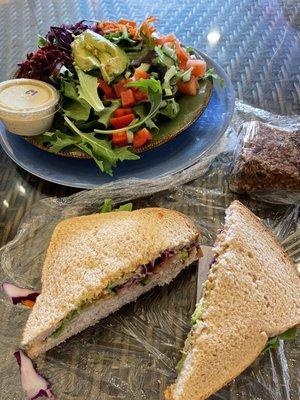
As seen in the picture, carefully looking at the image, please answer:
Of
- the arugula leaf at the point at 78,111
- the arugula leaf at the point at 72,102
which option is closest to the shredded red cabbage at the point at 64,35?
the arugula leaf at the point at 72,102

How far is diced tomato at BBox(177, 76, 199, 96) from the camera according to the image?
101 inches

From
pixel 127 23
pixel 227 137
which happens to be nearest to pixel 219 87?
pixel 227 137

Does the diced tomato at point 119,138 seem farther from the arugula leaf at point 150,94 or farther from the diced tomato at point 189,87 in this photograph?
the diced tomato at point 189,87

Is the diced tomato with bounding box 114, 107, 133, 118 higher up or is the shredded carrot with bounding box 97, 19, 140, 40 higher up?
the shredded carrot with bounding box 97, 19, 140, 40

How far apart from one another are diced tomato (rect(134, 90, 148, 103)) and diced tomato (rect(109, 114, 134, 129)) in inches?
4.3

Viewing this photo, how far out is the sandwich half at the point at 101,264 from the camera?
187cm

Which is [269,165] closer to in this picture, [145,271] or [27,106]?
[145,271]

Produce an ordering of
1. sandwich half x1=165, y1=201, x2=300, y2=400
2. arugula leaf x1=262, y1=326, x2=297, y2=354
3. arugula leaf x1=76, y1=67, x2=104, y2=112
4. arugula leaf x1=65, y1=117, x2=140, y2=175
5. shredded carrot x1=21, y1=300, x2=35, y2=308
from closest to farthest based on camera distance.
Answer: sandwich half x1=165, y1=201, x2=300, y2=400 < arugula leaf x1=262, y1=326, x2=297, y2=354 < shredded carrot x1=21, y1=300, x2=35, y2=308 < arugula leaf x1=65, y1=117, x2=140, y2=175 < arugula leaf x1=76, y1=67, x2=104, y2=112

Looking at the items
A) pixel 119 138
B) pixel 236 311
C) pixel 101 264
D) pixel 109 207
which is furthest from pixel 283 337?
pixel 119 138

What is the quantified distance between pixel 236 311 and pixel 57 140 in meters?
1.19

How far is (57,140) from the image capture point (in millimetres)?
2355

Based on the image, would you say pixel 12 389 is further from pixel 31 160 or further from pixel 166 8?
pixel 166 8

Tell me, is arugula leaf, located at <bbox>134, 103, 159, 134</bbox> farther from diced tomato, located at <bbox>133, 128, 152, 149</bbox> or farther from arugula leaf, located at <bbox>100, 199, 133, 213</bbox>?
arugula leaf, located at <bbox>100, 199, 133, 213</bbox>

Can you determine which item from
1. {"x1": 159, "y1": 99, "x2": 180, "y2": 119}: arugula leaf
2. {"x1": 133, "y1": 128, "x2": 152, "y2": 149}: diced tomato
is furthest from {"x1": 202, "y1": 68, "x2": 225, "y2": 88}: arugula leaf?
{"x1": 133, "y1": 128, "x2": 152, "y2": 149}: diced tomato
